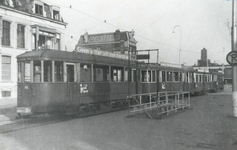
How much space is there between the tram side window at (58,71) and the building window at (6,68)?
13198 millimetres

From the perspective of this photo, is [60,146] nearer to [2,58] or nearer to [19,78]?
[19,78]

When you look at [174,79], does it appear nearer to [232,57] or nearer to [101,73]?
[101,73]

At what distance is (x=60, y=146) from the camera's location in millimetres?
7094

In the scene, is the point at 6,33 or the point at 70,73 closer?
the point at 70,73

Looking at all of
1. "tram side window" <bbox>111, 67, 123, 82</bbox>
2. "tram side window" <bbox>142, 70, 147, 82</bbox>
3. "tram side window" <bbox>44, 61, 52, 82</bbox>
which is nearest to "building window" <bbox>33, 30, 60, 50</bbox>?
"tram side window" <bbox>142, 70, 147, 82</bbox>

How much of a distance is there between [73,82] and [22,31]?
15931 mm

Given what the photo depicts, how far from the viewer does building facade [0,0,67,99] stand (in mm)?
23609

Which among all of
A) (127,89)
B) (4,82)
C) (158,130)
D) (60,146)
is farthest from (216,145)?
(4,82)

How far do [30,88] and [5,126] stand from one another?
6.17ft

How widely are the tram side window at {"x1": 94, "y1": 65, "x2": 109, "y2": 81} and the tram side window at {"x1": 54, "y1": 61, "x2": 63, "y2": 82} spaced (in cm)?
249

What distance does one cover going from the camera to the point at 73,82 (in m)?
12.8

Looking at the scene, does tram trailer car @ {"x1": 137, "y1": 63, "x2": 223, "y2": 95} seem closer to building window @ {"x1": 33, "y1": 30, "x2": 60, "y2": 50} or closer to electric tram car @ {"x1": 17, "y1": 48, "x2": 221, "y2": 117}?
electric tram car @ {"x1": 17, "y1": 48, "x2": 221, "y2": 117}

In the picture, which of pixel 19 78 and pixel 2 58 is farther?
pixel 2 58

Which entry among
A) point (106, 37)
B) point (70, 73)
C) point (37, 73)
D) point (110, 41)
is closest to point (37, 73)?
point (37, 73)
